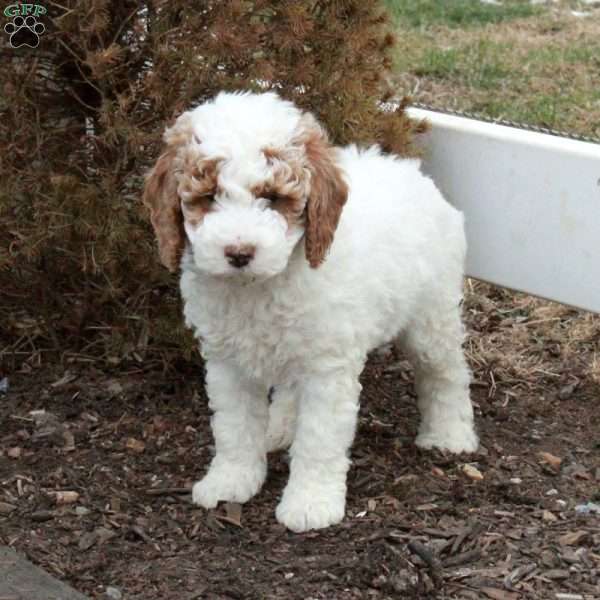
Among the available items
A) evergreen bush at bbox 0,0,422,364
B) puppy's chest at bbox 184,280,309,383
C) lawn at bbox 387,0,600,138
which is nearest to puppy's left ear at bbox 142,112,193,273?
puppy's chest at bbox 184,280,309,383

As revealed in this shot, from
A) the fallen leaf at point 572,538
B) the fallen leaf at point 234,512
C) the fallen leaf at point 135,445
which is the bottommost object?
the fallen leaf at point 135,445

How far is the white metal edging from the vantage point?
528 cm

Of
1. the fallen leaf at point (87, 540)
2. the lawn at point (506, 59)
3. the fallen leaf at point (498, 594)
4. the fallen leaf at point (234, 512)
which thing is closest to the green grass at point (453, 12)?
the lawn at point (506, 59)

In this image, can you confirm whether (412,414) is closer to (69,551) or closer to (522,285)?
(522,285)

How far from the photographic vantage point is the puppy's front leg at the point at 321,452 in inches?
165

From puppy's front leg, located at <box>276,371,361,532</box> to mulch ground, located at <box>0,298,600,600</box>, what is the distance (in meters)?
0.07

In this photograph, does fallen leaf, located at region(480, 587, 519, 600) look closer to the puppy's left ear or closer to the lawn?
the puppy's left ear

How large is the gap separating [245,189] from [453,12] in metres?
5.77

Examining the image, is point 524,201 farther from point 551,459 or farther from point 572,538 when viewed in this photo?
point 572,538

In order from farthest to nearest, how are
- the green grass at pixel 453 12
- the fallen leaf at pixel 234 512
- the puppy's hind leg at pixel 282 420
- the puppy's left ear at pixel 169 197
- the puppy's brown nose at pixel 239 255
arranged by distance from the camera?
the green grass at pixel 453 12, the puppy's hind leg at pixel 282 420, the fallen leaf at pixel 234 512, the puppy's left ear at pixel 169 197, the puppy's brown nose at pixel 239 255

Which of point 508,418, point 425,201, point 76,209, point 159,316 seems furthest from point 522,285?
point 76,209

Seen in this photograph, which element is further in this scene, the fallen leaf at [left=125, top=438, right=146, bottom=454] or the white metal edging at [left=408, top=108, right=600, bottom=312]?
the white metal edging at [left=408, top=108, right=600, bottom=312]

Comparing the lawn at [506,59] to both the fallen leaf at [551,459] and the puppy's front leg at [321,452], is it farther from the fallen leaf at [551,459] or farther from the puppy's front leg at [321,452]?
the puppy's front leg at [321,452]

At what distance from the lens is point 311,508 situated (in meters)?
4.25
